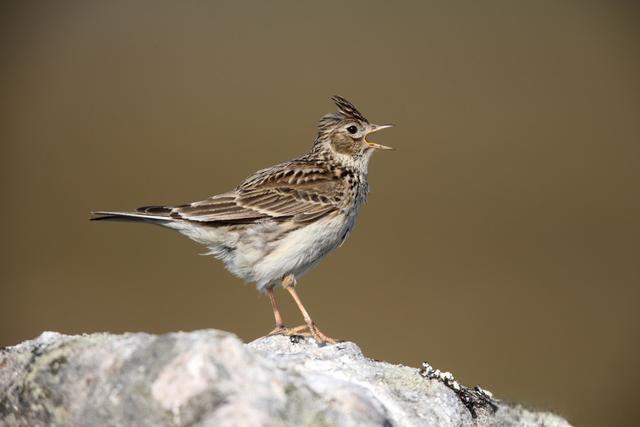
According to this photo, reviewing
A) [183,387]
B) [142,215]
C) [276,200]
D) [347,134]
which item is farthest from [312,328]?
[183,387]

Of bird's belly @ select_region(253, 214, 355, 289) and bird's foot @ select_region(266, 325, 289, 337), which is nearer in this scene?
bird's foot @ select_region(266, 325, 289, 337)

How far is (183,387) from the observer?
353cm

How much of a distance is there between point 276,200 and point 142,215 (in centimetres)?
136

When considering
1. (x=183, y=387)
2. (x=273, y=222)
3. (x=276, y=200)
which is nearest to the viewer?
(x=183, y=387)

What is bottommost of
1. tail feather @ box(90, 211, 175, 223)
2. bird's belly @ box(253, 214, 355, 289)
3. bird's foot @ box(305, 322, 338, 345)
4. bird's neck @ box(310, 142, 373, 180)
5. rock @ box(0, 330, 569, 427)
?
rock @ box(0, 330, 569, 427)

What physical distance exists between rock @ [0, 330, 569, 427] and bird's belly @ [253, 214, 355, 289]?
313 centimetres

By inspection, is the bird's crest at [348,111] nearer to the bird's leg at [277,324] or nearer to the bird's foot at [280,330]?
the bird's leg at [277,324]

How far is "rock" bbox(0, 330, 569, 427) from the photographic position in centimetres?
349

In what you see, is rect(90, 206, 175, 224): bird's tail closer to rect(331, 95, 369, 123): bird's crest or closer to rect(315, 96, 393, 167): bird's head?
rect(315, 96, 393, 167): bird's head

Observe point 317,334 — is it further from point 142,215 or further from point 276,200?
point 142,215

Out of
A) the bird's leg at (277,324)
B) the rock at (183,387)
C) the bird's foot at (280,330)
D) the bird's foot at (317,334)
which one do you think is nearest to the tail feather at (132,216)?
the bird's leg at (277,324)

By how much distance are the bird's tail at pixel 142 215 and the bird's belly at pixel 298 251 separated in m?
0.97

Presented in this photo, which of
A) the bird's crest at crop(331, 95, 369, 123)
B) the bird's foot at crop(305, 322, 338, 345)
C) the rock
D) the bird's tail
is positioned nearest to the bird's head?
the bird's crest at crop(331, 95, 369, 123)

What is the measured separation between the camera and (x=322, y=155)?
905cm
